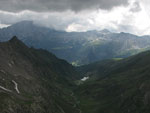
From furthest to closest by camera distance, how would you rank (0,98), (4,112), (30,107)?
1. (30,107)
2. (0,98)
3. (4,112)

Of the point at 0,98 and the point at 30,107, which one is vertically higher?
the point at 0,98

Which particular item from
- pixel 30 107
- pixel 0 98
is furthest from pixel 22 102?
pixel 0 98

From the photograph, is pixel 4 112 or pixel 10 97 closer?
pixel 4 112

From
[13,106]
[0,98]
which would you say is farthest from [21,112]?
[0,98]

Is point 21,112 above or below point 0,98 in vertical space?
below

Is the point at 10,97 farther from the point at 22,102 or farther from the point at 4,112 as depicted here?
the point at 4,112

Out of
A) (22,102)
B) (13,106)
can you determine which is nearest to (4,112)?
(13,106)

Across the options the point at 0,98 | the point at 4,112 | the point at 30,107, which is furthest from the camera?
the point at 30,107

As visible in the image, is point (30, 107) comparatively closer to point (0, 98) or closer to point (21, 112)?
point (21, 112)

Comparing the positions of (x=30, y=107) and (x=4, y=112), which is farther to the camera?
(x=30, y=107)
